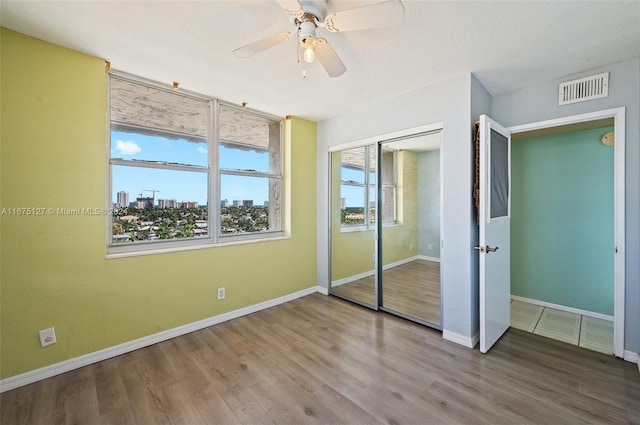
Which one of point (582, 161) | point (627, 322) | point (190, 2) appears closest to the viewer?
point (190, 2)

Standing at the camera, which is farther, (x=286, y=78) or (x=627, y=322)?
(x=286, y=78)

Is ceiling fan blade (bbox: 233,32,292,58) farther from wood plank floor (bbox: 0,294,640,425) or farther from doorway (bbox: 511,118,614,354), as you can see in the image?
doorway (bbox: 511,118,614,354)

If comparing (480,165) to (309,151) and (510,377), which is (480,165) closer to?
(510,377)

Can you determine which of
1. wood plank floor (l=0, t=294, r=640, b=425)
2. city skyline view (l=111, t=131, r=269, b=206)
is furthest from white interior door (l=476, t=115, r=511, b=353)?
city skyline view (l=111, t=131, r=269, b=206)

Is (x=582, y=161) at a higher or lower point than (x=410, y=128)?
lower

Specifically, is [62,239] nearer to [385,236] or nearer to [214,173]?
[214,173]

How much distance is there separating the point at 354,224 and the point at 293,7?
276cm

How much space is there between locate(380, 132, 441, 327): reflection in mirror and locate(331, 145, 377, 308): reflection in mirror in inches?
7.3

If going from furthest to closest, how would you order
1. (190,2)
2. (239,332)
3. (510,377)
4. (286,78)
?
1. (239,332)
2. (286,78)
3. (510,377)
4. (190,2)

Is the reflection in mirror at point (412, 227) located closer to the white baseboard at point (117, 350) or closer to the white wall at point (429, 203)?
the white wall at point (429, 203)

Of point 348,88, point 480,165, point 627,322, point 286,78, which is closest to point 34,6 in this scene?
point 286,78

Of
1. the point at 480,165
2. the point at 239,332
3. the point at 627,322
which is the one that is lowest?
the point at 239,332

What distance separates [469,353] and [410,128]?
2.29 meters

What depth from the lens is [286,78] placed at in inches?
102
